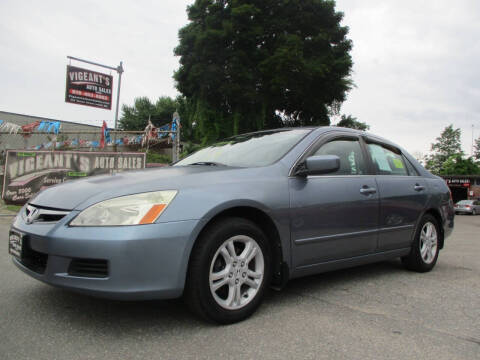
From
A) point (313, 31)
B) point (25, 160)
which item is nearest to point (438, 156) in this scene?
point (313, 31)

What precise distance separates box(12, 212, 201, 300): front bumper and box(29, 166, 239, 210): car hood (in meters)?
0.17

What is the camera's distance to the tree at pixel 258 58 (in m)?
22.5

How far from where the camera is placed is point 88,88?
73.4 ft

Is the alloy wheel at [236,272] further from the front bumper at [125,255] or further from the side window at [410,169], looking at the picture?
the side window at [410,169]

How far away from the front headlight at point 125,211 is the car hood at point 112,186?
5 centimetres

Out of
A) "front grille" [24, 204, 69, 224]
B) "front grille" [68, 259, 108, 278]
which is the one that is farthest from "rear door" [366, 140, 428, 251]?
"front grille" [24, 204, 69, 224]

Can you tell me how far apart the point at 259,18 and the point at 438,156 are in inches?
2687

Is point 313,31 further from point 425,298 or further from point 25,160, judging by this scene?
point 425,298

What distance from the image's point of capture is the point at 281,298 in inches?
124

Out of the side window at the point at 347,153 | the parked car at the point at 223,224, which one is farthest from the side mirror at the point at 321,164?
the side window at the point at 347,153

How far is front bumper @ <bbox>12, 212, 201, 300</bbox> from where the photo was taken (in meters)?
2.21

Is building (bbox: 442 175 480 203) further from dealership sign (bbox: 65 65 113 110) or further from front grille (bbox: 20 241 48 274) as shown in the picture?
front grille (bbox: 20 241 48 274)

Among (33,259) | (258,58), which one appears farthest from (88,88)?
(33,259)

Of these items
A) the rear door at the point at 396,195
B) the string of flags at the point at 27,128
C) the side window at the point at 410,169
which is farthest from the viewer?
the string of flags at the point at 27,128
